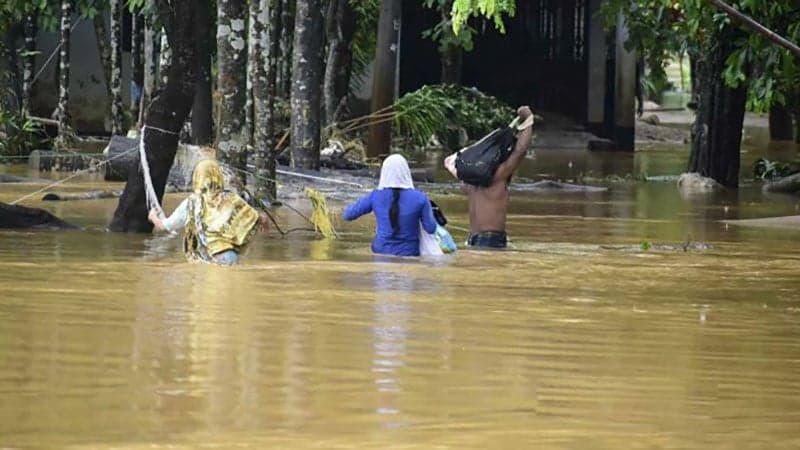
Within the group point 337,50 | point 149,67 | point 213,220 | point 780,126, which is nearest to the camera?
point 213,220

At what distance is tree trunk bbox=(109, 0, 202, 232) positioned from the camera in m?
Result: 15.3

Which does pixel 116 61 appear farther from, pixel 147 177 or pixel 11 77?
pixel 147 177

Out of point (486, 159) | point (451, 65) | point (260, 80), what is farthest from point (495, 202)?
point (451, 65)

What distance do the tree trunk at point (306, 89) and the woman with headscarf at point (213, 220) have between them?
10.6 metres

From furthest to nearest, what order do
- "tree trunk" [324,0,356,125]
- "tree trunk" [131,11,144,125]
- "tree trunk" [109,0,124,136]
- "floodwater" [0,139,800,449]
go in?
"tree trunk" [131,11,144,125]
"tree trunk" [324,0,356,125]
"tree trunk" [109,0,124,136]
"floodwater" [0,139,800,449]

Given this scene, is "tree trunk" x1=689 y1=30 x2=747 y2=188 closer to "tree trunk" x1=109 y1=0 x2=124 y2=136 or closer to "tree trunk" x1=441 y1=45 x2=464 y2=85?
"tree trunk" x1=441 y1=45 x2=464 y2=85

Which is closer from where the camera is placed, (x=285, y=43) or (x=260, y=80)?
(x=260, y=80)

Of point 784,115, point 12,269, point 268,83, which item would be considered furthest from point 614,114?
point 12,269

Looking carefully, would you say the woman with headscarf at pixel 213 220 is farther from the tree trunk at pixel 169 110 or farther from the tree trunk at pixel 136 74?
the tree trunk at pixel 136 74

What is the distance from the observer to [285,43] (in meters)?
30.9

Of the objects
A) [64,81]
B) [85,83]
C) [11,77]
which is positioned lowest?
[64,81]

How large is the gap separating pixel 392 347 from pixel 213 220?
148 inches

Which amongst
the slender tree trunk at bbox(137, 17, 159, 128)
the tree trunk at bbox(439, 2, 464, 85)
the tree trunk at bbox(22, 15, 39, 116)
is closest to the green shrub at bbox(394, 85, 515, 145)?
the tree trunk at bbox(439, 2, 464, 85)

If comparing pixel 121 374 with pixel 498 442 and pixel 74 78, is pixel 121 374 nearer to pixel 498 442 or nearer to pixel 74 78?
pixel 498 442
